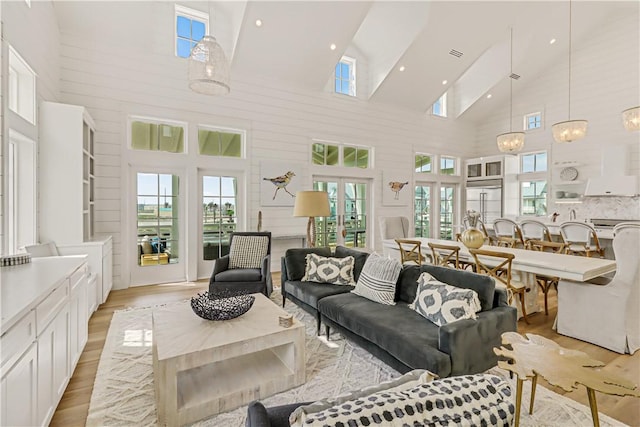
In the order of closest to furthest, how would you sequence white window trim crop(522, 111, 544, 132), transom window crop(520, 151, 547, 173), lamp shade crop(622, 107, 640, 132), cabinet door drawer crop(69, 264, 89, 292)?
1. cabinet door drawer crop(69, 264, 89, 292)
2. lamp shade crop(622, 107, 640, 132)
3. transom window crop(520, 151, 547, 173)
4. white window trim crop(522, 111, 544, 132)

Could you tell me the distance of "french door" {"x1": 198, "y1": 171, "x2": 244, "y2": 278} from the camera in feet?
18.1

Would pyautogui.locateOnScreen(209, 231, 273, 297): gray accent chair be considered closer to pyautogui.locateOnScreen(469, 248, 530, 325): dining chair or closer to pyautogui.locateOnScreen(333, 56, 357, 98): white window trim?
pyautogui.locateOnScreen(469, 248, 530, 325): dining chair

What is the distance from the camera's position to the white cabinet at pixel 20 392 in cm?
129

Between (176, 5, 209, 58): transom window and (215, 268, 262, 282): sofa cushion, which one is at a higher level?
(176, 5, 209, 58): transom window

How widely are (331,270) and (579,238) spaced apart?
13.3ft

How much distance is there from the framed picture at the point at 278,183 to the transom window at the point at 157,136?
1.45 metres

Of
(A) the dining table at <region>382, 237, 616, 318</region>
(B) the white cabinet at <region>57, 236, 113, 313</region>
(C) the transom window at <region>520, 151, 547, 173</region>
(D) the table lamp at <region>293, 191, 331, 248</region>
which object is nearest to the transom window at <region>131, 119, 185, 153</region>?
(B) the white cabinet at <region>57, 236, 113, 313</region>

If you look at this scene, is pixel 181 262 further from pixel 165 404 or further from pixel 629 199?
pixel 629 199

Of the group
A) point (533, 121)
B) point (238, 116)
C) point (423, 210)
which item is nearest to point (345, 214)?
point (423, 210)

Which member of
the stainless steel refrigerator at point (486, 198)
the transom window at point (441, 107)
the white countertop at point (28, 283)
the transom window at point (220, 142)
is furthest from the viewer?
the transom window at point (441, 107)

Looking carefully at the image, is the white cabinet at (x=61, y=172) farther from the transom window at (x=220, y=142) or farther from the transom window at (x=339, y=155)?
the transom window at (x=339, y=155)

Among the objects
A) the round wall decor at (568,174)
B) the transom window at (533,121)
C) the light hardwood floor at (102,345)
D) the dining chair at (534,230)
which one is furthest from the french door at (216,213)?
the transom window at (533,121)

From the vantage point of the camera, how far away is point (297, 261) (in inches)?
150

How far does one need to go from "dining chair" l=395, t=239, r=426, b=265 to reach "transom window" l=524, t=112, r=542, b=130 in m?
5.75
